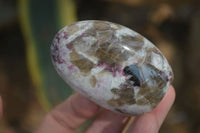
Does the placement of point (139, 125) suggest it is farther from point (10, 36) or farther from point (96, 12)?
point (10, 36)

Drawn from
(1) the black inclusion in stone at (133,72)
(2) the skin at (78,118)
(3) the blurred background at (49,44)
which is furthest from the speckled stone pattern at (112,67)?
(3) the blurred background at (49,44)

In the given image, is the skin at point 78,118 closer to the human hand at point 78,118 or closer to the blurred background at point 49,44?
the human hand at point 78,118

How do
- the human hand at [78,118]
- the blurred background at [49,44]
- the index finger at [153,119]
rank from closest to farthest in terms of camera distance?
the index finger at [153,119] → the human hand at [78,118] → the blurred background at [49,44]

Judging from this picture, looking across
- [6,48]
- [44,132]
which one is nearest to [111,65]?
[44,132]

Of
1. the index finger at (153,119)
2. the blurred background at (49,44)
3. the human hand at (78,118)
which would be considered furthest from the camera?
the blurred background at (49,44)

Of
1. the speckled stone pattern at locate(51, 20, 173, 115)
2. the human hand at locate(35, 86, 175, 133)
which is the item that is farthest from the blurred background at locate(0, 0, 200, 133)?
the speckled stone pattern at locate(51, 20, 173, 115)

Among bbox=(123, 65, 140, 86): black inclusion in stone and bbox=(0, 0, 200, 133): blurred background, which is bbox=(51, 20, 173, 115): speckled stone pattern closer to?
bbox=(123, 65, 140, 86): black inclusion in stone

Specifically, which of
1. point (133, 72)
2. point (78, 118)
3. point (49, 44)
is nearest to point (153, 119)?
point (133, 72)
